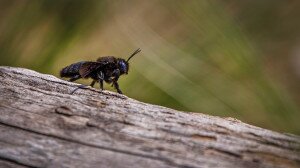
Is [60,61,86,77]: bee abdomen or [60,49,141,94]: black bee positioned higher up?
[60,49,141,94]: black bee

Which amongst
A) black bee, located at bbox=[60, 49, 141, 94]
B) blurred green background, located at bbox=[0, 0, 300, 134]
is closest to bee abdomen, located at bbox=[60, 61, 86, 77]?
black bee, located at bbox=[60, 49, 141, 94]

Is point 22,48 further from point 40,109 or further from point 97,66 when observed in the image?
point 40,109

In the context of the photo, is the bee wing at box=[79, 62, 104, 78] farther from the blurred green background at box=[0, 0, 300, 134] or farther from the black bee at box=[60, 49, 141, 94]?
the blurred green background at box=[0, 0, 300, 134]

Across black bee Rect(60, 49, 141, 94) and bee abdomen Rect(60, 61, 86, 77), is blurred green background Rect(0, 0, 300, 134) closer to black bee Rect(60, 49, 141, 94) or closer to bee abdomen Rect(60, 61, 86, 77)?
black bee Rect(60, 49, 141, 94)

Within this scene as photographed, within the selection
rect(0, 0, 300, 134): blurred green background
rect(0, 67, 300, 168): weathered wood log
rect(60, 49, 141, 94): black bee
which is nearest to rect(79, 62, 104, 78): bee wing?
rect(60, 49, 141, 94): black bee

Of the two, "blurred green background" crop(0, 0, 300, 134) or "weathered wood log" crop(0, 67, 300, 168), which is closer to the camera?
"weathered wood log" crop(0, 67, 300, 168)

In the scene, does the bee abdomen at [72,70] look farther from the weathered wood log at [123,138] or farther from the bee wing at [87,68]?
the weathered wood log at [123,138]

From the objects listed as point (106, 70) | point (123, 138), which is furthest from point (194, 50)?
point (123, 138)

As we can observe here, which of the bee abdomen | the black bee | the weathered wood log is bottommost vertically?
the weathered wood log
